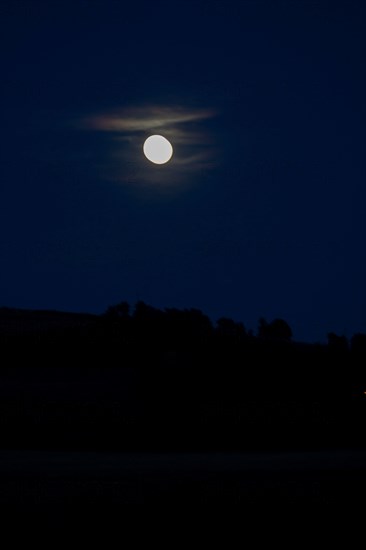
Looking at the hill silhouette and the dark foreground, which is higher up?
the hill silhouette

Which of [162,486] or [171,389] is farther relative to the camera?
[171,389]

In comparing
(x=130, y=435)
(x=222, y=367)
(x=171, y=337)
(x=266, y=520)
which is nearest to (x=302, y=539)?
(x=266, y=520)

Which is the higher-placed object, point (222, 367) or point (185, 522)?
point (222, 367)

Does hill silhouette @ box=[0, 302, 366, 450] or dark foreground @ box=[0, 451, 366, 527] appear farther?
hill silhouette @ box=[0, 302, 366, 450]

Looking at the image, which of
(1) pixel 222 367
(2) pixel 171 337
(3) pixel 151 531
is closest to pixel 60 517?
(3) pixel 151 531

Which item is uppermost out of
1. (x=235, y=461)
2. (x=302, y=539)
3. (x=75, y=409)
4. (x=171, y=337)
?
(x=171, y=337)

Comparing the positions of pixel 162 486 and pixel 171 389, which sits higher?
pixel 171 389

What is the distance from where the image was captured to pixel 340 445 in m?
22.1

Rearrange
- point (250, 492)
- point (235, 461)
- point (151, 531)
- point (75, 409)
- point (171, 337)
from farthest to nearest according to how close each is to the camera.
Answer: point (171, 337) → point (75, 409) → point (235, 461) → point (250, 492) → point (151, 531)

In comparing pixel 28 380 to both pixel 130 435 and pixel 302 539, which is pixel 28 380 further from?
pixel 302 539

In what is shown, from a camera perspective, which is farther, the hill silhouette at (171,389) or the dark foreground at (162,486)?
the hill silhouette at (171,389)

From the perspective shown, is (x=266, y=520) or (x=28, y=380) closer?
(x=266, y=520)

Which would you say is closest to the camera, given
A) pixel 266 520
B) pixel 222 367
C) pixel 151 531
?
pixel 151 531

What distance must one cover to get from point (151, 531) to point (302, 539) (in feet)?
4.37
